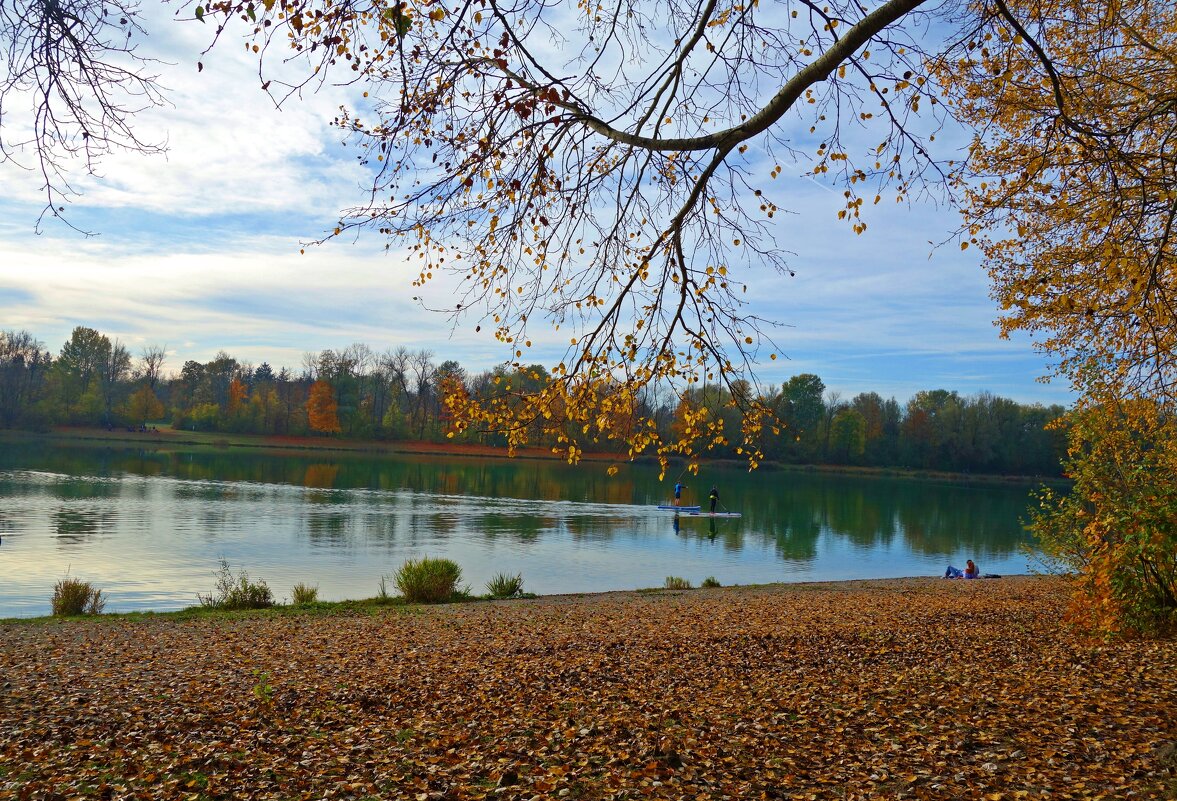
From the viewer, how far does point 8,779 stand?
4746mm

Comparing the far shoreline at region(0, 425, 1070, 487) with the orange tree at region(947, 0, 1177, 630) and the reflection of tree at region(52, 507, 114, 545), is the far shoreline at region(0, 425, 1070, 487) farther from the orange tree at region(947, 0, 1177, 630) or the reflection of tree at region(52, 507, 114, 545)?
the orange tree at region(947, 0, 1177, 630)

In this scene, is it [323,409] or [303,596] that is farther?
[323,409]

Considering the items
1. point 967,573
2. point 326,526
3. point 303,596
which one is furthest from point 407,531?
point 967,573

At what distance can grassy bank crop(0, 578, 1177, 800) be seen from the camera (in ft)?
15.9

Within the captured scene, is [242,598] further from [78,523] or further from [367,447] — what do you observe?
[367,447]

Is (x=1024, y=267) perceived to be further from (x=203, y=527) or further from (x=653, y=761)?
(x=203, y=527)

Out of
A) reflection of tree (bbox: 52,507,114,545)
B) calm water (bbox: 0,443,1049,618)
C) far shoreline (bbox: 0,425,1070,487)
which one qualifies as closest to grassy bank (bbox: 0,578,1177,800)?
calm water (bbox: 0,443,1049,618)

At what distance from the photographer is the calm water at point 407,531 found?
19656 millimetres

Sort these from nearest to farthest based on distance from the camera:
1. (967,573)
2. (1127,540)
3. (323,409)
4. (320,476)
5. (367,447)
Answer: (1127,540) < (967,573) < (320,476) < (367,447) < (323,409)

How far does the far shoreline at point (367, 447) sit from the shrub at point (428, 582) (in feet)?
194

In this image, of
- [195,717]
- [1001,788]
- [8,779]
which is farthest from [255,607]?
[1001,788]

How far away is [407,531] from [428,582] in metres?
13.2

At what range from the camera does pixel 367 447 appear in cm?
8400

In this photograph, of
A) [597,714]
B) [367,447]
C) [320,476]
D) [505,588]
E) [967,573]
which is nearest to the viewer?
[597,714]
